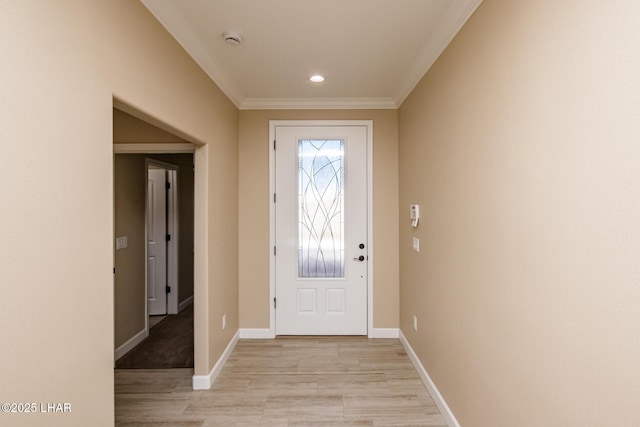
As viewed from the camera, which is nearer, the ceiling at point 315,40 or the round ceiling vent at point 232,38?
the ceiling at point 315,40

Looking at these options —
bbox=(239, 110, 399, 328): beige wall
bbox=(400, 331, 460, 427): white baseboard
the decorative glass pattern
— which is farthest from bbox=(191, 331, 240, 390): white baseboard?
bbox=(400, 331, 460, 427): white baseboard

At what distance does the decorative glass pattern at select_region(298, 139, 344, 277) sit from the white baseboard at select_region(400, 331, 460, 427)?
3.87ft

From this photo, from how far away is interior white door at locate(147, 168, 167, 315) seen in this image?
170 inches

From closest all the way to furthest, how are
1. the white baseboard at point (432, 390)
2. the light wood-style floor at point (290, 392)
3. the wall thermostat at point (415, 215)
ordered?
1. the white baseboard at point (432, 390)
2. the light wood-style floor at point (290, 392)
3. the wall thermostat at point (415, 215)

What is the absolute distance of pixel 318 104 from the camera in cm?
332

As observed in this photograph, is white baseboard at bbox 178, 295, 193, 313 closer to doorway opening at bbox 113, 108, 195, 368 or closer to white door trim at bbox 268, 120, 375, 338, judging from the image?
doorway opening at bbox 113, 108, 195, 368

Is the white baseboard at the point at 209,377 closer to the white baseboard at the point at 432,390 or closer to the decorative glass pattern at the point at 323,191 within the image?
the decorative glass pattern at the point at 323,191

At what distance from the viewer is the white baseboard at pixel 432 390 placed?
1.97 meters

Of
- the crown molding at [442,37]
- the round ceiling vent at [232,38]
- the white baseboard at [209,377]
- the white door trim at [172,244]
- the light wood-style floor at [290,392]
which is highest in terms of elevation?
the round ceiling vent at [232,38]

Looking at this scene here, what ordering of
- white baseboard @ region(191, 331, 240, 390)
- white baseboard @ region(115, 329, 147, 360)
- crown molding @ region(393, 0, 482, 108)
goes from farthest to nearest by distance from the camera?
white baseboard @ region(115, 329, 147, 360) → white baseboard @ region(191, 331, 240, 390) → crown molding @ region(393, 0, 482, 108)

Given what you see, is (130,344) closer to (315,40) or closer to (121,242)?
(121,242)

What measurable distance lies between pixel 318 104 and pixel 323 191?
96 centimetres

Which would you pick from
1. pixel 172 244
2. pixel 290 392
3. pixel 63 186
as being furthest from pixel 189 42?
pixel 172 244

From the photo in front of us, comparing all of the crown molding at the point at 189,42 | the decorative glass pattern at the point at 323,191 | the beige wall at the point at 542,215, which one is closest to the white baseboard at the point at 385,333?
the decorative glass pattern at the point at 323,191
